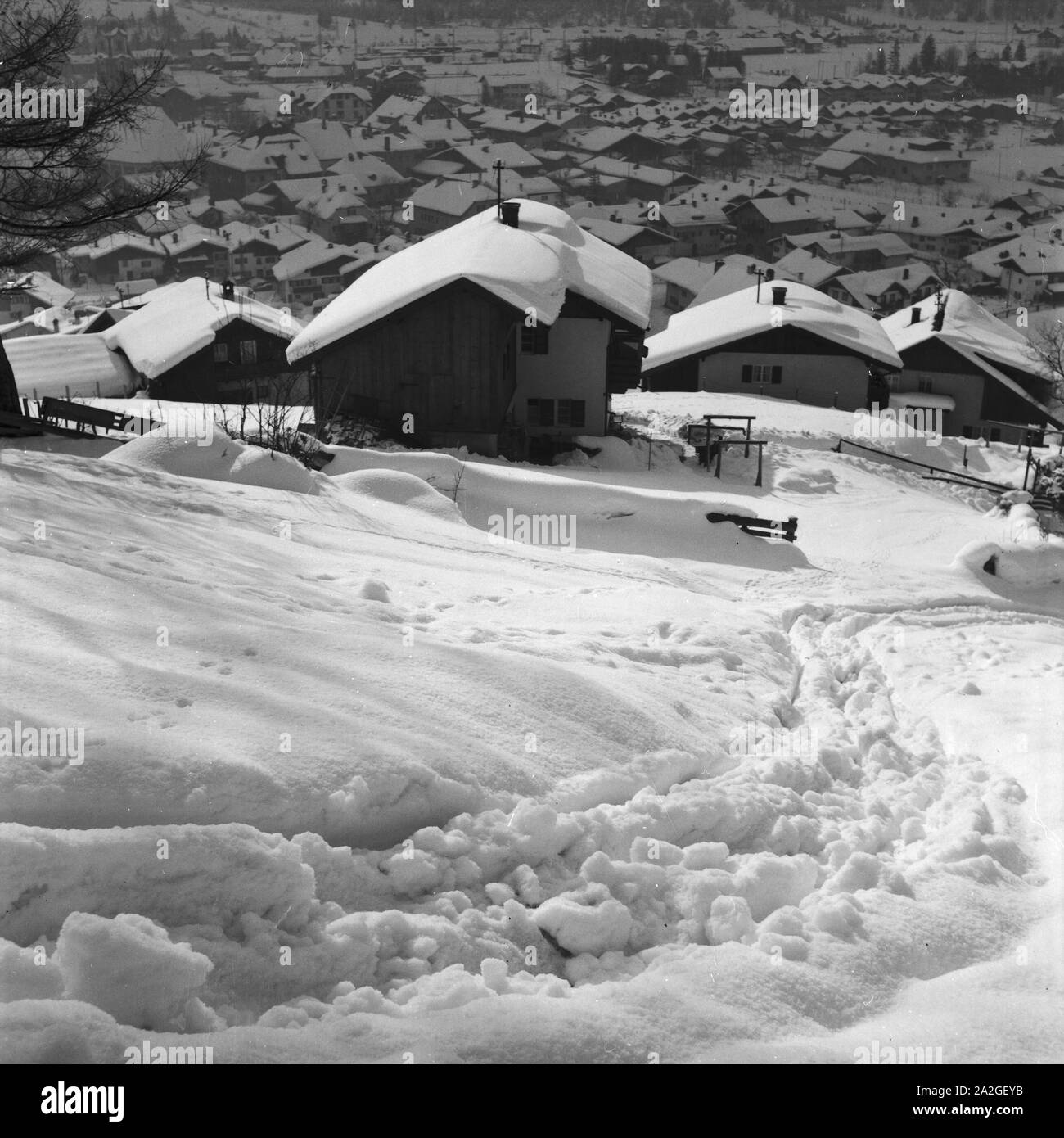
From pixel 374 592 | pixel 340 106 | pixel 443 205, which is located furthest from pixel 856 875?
pixel 340 106

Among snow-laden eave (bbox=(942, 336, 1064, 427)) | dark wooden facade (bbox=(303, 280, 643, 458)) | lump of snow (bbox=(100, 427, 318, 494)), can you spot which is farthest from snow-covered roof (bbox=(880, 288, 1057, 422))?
lump of snow (bbox=(100, 427, 318, 494))

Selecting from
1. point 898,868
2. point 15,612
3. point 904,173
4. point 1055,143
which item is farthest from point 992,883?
point 1055,143

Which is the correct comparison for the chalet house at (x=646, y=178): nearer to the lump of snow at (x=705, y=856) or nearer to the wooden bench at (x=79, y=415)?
the wooden bench at (x=79, y=415)

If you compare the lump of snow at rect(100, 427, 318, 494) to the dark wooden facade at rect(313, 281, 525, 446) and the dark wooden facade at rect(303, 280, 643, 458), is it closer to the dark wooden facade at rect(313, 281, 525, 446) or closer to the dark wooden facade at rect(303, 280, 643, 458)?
the dark wooden facade at rect(303, 280, 643, 458)

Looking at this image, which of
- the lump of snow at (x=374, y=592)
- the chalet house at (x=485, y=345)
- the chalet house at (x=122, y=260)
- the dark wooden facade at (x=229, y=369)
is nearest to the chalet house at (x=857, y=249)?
the chalet house at (x=122, y=260)

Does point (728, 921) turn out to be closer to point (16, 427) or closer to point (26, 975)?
point (26, 975)

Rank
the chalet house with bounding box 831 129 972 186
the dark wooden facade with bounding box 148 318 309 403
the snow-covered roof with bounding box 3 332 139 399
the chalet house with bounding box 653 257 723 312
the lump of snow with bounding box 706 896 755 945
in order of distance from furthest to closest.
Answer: the chalet house with bounding box 831 129 972 186
the chalet house with bounding box 653 257 723 312
the dark wooden facade with bounding box 148 318 309 403
the snow-covered roof with bounding box 3 332 139 399
the lump of snow with bounding box 706 896 755 945
